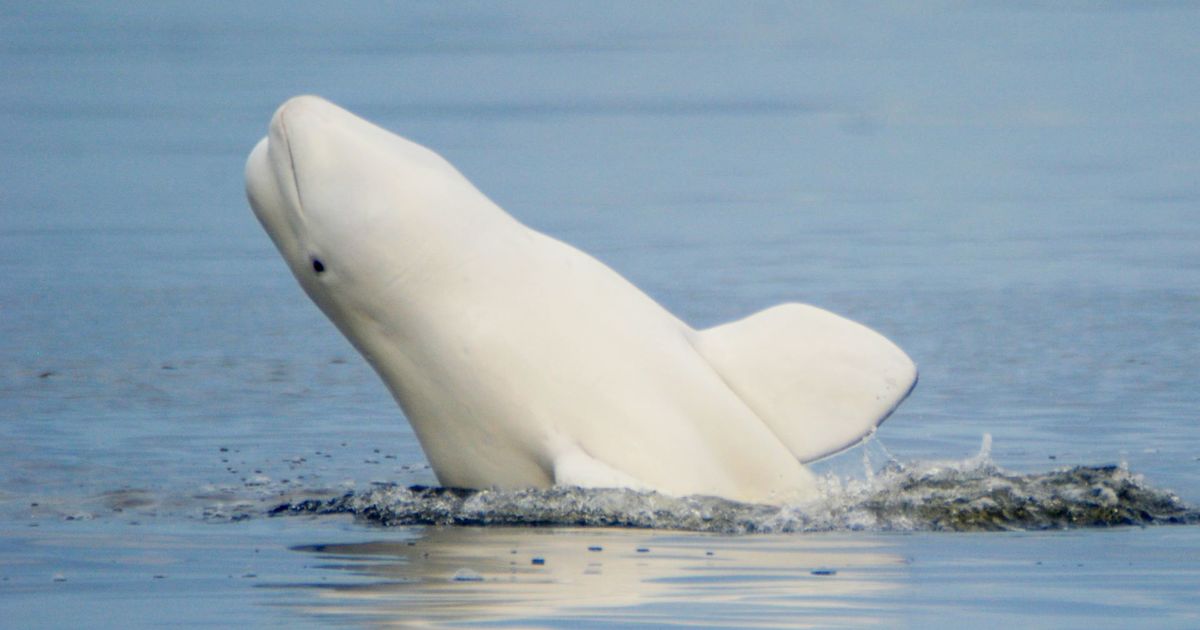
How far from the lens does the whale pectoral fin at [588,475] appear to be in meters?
11.9

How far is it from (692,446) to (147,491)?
161 inches

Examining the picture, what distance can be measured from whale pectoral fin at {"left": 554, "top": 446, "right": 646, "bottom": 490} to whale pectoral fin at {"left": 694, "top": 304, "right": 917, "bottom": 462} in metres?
1.35

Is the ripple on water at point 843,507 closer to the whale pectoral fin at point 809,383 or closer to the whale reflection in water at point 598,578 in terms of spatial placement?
the whale reflection in water at point 598,578

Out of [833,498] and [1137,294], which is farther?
[1137,294]

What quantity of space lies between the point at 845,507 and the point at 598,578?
9.11 feet

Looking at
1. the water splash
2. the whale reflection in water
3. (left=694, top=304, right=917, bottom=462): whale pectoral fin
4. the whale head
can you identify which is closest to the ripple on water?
the water splash

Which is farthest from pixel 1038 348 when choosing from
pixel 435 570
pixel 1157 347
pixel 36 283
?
pixel 36 283

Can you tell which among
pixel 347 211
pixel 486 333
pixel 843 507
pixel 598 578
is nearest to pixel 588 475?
pixel 486 333

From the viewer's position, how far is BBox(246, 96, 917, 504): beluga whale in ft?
40.8

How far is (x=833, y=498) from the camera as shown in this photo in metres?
12.7

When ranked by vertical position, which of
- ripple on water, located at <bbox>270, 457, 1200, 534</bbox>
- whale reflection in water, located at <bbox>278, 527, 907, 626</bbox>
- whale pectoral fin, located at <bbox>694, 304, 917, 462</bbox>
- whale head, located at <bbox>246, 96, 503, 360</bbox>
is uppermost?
whale head, located at <bbox>246, 96, 503, 360</bbox>

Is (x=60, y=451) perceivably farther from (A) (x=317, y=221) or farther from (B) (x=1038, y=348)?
(B) (x=1038, y=348)

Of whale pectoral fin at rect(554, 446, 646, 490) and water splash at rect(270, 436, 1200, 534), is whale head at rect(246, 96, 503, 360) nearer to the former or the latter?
water splash at rect(270, 436, 1200, 534)

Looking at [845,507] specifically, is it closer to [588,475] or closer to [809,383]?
[809,383]
